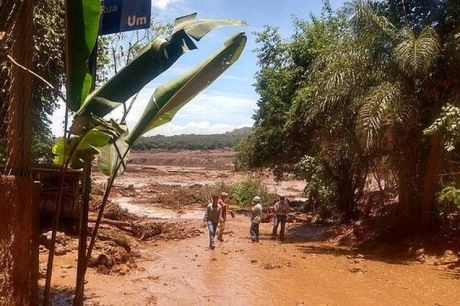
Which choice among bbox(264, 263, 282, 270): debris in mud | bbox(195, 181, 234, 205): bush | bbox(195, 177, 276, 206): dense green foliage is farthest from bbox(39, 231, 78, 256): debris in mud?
bbox(195, 177, 276, 206): dense green foliage

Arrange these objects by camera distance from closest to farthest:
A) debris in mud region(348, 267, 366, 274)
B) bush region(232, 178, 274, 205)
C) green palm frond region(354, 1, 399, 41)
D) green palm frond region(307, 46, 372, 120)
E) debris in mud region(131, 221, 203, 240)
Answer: debris in mud region(348, 267, 366, 274) < green palm frond region(354, 1, 399, 41) < green palm frond region(307, 46, 372, 120) < debris in mud region(131, 221, 203, 240) < bush region(232, 178, 274, 205)

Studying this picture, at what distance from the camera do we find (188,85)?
170 inches

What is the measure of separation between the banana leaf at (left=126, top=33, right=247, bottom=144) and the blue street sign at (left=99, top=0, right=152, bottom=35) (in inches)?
23.0

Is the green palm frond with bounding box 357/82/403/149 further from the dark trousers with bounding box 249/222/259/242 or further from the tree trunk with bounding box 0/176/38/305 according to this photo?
the tree trunk with bounding box 0/176/38/305

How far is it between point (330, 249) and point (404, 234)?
2113 mm

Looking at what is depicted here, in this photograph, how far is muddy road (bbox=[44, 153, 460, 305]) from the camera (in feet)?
28.2

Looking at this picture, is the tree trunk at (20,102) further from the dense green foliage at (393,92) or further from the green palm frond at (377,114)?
the green palm frond at (377,114)

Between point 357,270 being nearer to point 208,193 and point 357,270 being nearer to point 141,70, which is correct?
point 141,70

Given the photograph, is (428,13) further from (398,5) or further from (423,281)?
(423,281)

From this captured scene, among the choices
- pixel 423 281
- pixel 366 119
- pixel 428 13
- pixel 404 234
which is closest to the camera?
pixel 423 281

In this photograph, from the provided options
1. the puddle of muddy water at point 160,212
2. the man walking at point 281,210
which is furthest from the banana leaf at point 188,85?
the puddle of muddy water at point 160,212

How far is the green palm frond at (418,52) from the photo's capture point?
1126 centimetres

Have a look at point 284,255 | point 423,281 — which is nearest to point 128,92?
point 423,281

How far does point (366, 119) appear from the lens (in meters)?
11.5
